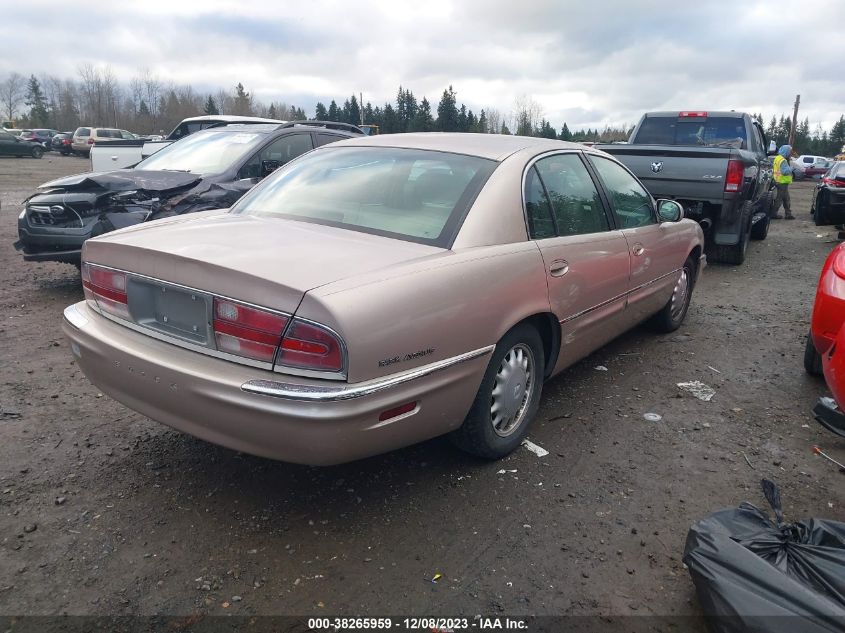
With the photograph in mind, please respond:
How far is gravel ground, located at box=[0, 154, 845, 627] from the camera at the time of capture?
7.61 feet

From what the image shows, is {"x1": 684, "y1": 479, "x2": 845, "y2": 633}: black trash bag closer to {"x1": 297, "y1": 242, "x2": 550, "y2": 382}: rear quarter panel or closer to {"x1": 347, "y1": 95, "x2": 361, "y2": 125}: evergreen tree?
{"x1": 297, "y1": 242, "x2": 550, "y2": 382}: rear quarter panel

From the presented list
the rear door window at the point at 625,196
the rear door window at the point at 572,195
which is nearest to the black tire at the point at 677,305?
the rear door window at the point at 625,196

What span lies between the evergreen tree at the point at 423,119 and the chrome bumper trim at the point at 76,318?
49604 millimetres

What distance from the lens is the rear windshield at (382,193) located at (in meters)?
3.01

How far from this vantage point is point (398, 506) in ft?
9.38

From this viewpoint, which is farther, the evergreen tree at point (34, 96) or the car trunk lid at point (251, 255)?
the evergreen tree at point (34, 96)

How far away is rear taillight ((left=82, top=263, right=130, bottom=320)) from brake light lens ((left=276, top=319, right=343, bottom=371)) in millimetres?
963

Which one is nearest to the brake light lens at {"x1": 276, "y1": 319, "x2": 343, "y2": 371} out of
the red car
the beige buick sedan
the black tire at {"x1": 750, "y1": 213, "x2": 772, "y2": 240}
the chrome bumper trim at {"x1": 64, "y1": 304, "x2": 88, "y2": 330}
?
the beige buick sedan

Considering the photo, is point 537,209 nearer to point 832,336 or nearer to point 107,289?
point 832,336

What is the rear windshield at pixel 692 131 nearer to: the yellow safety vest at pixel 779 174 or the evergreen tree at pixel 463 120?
the yellow safety vest at pixel 779 174

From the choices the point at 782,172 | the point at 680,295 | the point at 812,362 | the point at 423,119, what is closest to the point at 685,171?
the point at 680,295

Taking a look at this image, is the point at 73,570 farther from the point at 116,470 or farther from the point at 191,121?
the point at 191,121

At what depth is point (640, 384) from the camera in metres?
4.43

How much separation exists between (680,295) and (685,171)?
2.93m
